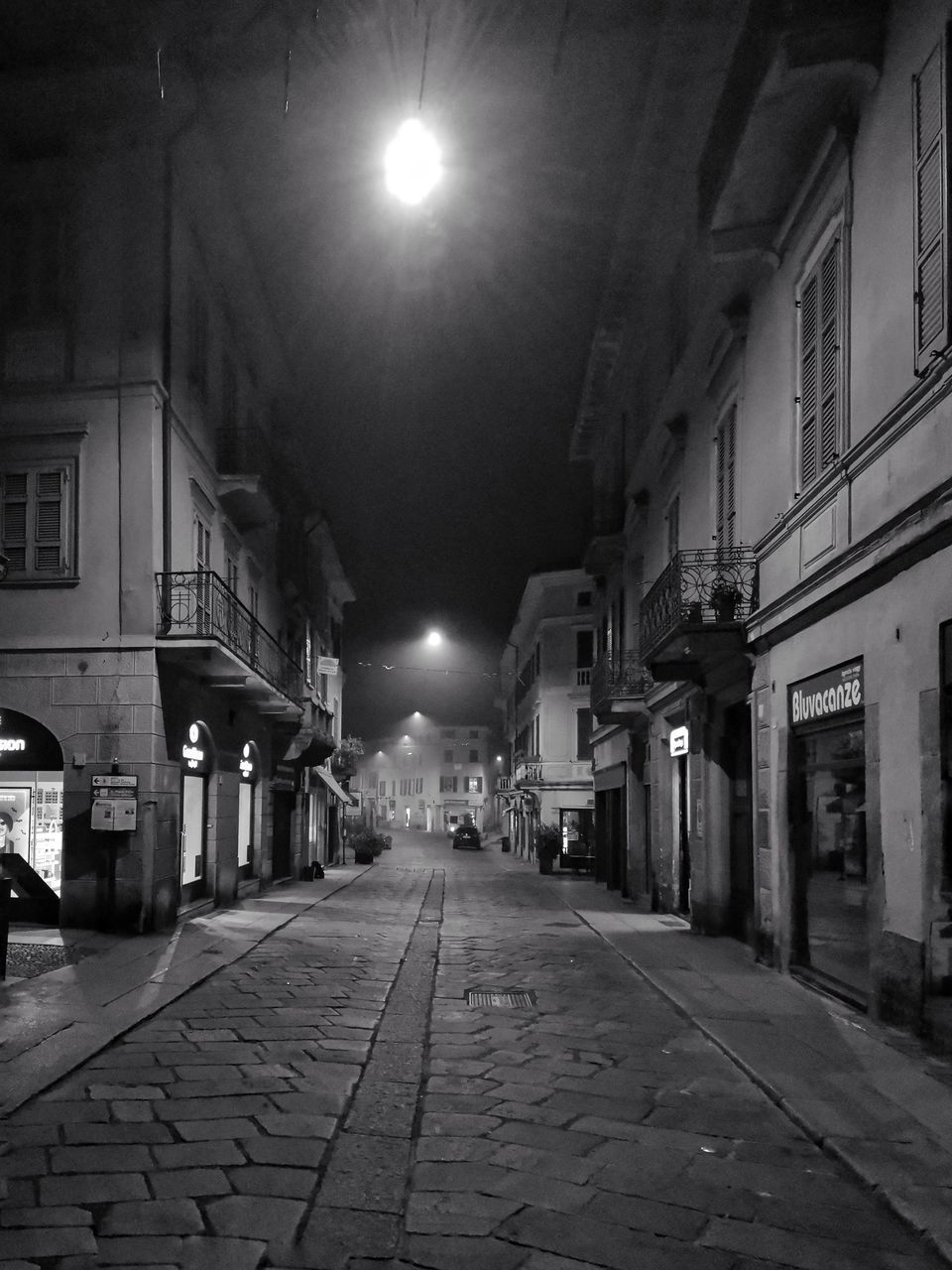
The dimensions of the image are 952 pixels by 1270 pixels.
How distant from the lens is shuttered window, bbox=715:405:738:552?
13836mm

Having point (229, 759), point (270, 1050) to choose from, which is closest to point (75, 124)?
point (229, 759)

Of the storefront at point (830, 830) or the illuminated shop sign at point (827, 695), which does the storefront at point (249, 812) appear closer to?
the storefront at point (830, 830)

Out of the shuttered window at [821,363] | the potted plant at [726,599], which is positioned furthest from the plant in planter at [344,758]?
the shuttered window at [821,363]

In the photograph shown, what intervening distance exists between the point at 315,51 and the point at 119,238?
4.31 m

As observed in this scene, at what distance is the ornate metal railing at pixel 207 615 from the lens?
15227 mm

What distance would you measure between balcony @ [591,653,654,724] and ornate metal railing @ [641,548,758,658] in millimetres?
5242

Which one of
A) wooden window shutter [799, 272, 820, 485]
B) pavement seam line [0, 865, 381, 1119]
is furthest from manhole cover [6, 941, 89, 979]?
wooden window shutter [799, 272, 820, 485]

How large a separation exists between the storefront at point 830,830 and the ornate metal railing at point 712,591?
1.83 meters

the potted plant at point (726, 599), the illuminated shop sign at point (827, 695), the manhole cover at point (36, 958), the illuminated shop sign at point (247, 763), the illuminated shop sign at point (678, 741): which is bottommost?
the manhole cover at point (36, 958)

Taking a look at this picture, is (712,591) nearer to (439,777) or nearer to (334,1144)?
(334,1144)

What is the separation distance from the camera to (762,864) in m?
12.0

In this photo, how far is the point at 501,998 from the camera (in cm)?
984

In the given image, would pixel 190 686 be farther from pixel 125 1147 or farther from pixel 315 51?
pixel 125 1147

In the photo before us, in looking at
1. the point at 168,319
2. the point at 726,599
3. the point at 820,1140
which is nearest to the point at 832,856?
the point at 726,599
